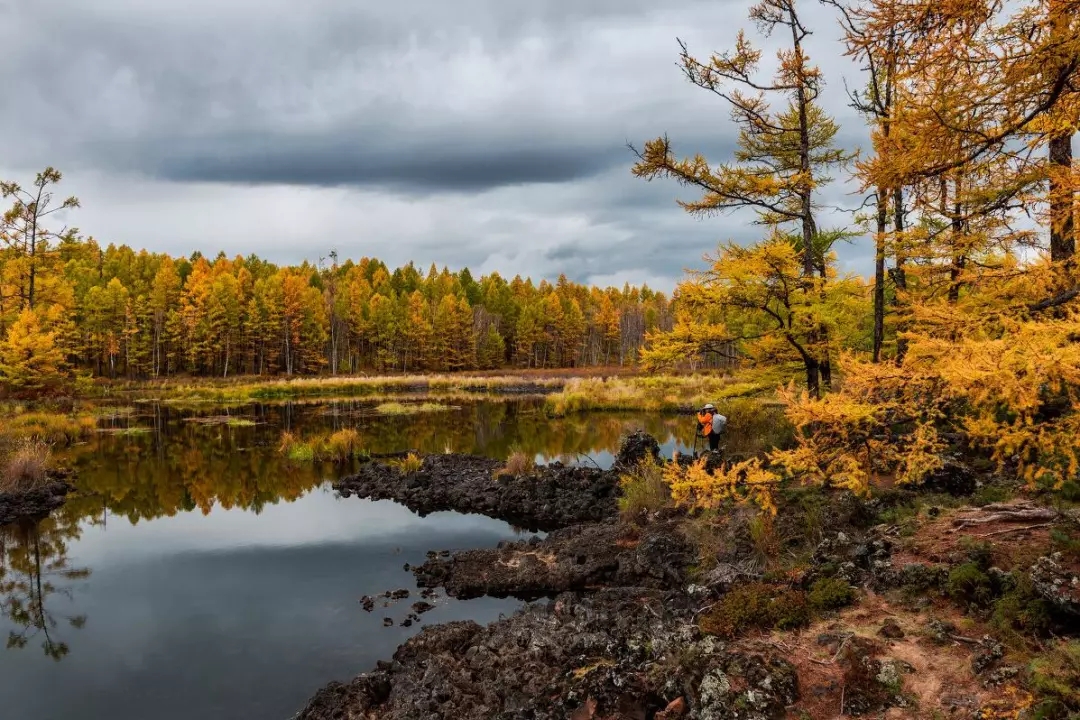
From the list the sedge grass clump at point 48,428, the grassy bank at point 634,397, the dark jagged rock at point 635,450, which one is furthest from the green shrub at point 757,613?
the sedge grass clump at point 48,428

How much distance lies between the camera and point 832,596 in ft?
24.4

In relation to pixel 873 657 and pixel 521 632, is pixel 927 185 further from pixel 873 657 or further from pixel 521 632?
pixel 521 632

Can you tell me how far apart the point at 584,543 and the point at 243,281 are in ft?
251

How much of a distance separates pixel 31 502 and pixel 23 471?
1.85m

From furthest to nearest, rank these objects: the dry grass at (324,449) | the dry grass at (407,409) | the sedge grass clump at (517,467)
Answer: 1. the dry grass at (407,409)
2. the dry grass at (324,449)
3. the sedge grass clump at (517,467)

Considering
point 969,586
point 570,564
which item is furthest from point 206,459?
point 969,586

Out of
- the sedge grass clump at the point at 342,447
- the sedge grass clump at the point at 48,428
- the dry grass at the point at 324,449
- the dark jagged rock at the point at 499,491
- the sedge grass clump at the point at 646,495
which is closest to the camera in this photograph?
the sedge grass clump at the point at 646,495

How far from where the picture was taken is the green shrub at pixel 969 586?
21.9ft

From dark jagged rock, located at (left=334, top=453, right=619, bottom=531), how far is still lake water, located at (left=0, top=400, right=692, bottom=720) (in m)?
0.67

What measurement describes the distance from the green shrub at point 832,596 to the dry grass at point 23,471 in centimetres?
2093

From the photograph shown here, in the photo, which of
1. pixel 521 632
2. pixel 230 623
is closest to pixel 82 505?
pixel 230 623

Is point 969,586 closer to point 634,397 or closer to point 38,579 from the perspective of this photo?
point 38,579

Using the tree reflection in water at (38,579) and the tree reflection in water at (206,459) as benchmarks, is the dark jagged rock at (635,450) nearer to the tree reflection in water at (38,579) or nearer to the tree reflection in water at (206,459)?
the tree reflection in water at (206,459)

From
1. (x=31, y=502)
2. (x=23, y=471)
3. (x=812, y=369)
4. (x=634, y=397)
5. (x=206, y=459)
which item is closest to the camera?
(x=812, y=369)
